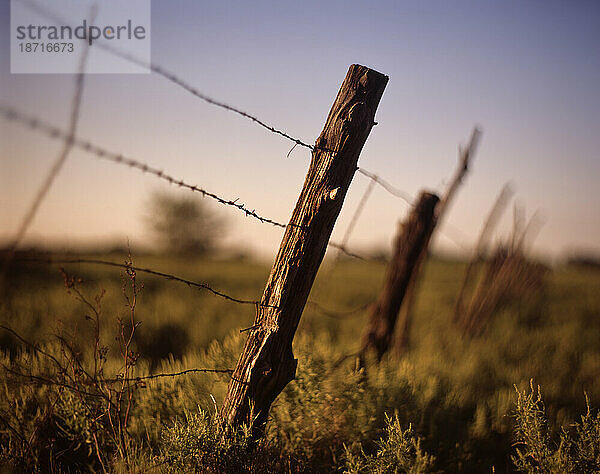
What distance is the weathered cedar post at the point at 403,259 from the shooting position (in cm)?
419

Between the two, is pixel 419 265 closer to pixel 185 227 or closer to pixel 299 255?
pixel 299 255

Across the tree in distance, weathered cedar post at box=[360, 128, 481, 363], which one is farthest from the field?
the tree in distance

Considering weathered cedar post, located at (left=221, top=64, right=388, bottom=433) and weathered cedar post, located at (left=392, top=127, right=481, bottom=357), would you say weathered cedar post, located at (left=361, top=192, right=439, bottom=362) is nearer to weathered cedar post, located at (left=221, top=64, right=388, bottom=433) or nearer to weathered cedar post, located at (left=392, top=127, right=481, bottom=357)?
weathered cedar post, located at (left=392, top=127, right=481, bottom=357)

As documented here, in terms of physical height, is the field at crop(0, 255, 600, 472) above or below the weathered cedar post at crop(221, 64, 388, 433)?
below

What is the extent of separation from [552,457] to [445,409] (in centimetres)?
102

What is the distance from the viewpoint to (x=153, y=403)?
296 centimetres

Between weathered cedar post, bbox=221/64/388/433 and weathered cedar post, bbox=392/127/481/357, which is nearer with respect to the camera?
weathered cedar post, bbox=221/64/388/433

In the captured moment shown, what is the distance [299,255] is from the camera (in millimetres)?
2426

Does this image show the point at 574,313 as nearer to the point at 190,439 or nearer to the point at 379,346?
the point at 379,346

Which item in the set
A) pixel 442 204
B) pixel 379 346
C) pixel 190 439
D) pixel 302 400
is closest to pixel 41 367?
pixel 190 439

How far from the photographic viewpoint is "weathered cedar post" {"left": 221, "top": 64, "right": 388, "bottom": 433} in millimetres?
2434

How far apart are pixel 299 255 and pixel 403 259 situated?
6.58ft

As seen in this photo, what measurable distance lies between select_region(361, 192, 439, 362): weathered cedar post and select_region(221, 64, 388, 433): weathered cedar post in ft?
5.82

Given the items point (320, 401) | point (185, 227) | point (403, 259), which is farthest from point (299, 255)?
point (185, 227)
